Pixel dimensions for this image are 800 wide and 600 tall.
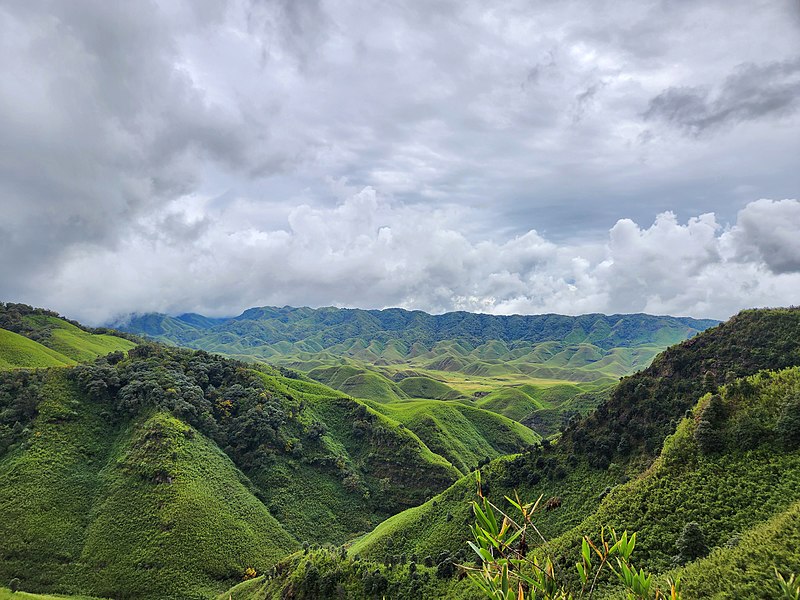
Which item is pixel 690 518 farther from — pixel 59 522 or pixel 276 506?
pixel 59 522

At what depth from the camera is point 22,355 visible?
118875mm

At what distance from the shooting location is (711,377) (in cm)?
5631

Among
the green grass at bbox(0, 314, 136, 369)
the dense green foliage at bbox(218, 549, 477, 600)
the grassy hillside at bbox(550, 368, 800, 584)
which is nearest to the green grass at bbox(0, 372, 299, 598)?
the dense green foliage at bbox(218, 549, 477, 600)

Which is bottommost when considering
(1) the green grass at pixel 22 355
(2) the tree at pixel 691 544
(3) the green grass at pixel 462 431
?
(3) the green grass at pixel 462 431

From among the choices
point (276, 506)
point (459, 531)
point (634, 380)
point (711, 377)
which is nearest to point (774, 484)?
point (711, 377)

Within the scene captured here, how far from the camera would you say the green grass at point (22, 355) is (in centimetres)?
11450

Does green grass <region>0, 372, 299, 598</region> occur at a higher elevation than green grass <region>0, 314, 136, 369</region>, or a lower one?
lower

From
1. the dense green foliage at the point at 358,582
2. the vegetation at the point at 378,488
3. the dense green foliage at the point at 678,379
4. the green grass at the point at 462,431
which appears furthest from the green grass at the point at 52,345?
the dense green foliage at the point at 678,379

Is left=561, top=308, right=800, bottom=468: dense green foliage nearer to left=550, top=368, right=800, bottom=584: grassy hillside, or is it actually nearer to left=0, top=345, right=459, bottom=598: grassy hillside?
left=550, top=368, right=800, bottom=584: grassy hillside

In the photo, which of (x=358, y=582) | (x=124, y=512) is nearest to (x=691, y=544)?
(x=358, y=582)

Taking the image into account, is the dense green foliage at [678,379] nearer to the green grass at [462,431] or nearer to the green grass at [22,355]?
the green grass at [462,431]

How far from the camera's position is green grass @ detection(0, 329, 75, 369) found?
114 meters

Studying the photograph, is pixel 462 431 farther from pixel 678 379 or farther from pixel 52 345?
pixel 52 345

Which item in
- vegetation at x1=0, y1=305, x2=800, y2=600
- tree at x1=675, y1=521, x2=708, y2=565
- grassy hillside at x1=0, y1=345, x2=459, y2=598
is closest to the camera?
vegetation at x1=0, y1=305, x2=800, y2=600
